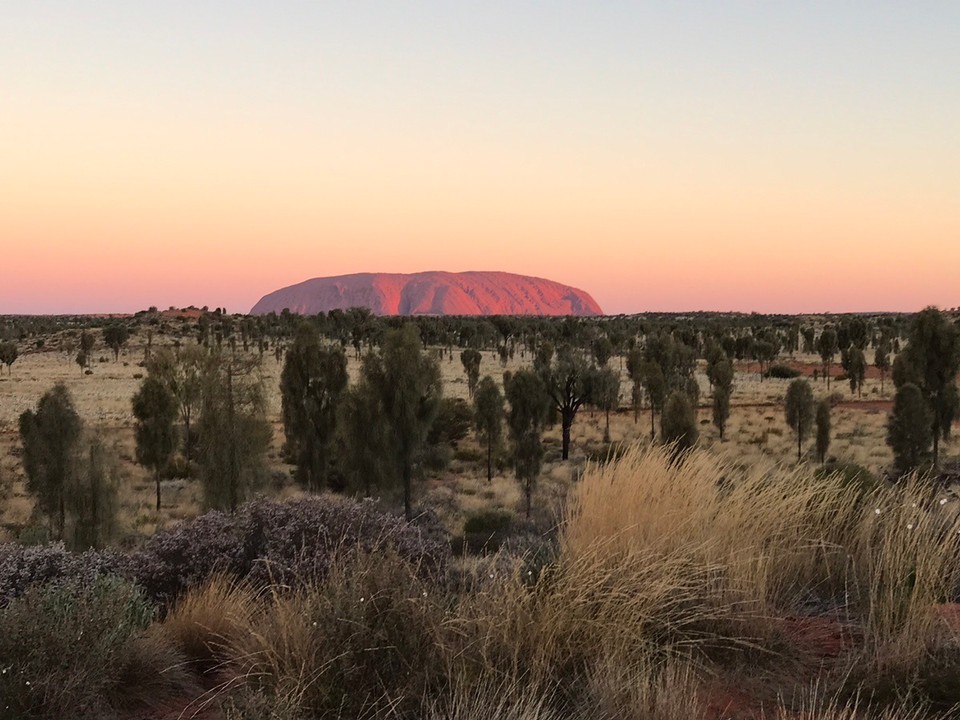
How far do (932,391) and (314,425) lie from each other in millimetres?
25446

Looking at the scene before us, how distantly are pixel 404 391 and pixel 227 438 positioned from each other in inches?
218

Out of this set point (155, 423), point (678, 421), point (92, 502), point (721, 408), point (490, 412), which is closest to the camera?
point (92, 502)

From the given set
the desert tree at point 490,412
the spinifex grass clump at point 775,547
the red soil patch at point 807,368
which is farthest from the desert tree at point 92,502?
the red soil patch at point 807,368

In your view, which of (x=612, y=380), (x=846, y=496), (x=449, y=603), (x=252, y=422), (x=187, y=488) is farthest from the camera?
(x=612, y=380)

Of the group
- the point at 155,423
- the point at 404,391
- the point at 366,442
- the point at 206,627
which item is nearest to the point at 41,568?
the point at 206,627

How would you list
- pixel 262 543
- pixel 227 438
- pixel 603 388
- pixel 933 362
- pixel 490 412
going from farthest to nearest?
pixel 603 388 < pixel 490 412 < pixel 933 362 < pixel 227 438 < pixel 262 543

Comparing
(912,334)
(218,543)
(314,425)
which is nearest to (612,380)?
(912,334)

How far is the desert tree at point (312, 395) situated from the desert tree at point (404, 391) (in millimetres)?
2474

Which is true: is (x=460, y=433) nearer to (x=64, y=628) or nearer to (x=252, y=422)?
(x=252, y=422)

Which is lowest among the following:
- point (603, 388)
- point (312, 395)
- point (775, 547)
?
point (603, 388)

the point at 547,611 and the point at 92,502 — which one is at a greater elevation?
the point at 547,611

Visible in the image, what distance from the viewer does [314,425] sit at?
26.8m

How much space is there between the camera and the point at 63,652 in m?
4.07

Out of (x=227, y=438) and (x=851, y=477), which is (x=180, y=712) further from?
(x=227, y=438)
